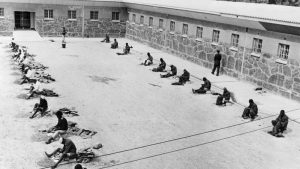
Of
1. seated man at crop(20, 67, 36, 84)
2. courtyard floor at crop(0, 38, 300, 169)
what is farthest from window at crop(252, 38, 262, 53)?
seated man at crop(20, 67, 36, 84)

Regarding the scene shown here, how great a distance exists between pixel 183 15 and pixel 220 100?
1406cm

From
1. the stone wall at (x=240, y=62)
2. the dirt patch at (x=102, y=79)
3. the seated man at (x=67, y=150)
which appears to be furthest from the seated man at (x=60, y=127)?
the stone wall at (x=240, y=62)

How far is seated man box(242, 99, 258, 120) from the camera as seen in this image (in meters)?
18.7

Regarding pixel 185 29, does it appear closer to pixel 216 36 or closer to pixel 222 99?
pixel 216 36

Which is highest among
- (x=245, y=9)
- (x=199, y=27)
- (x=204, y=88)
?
(x=245, y=9)

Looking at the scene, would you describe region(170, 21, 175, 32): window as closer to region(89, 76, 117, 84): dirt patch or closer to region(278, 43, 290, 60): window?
region(89, 76, 117, 84): dirt patch

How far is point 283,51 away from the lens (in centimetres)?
2305

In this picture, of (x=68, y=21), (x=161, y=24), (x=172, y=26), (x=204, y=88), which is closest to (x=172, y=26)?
(x=172, y=26)

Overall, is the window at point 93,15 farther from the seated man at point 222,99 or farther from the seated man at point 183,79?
the seated man at point 222,99

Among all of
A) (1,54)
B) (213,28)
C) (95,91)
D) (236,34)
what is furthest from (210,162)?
(1,54)

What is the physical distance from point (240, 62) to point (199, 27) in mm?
6241

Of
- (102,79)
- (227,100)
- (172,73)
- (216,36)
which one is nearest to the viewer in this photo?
(227,100)

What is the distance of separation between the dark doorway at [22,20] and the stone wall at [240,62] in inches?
596

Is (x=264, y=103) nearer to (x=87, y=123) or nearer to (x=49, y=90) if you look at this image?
(x=87, y=123)
